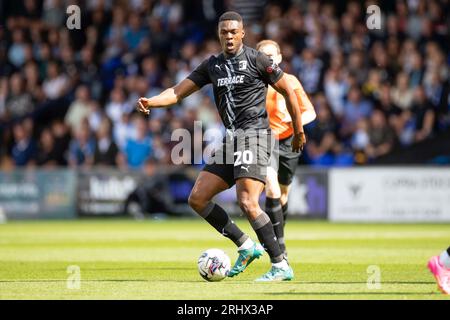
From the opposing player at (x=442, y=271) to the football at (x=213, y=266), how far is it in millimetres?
2286

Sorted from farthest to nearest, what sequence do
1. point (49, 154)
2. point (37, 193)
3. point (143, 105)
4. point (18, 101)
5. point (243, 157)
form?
point (18, 101), point (49, 154), point (37, 193), point (143, 105), point (243, 157)

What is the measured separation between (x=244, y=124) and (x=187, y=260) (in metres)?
3.26

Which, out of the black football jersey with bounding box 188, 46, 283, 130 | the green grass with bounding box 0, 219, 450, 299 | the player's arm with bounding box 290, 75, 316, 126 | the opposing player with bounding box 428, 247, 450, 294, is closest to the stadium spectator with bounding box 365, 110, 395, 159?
the green grass with bounding box 0, 219, 450, 299

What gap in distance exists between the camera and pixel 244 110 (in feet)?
32.4

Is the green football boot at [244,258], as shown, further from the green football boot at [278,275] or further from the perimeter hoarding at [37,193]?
the perimeter hoarding at [37,193]

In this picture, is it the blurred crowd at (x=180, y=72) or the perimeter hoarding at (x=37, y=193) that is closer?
the blurred crowd at (x=180, y=72)

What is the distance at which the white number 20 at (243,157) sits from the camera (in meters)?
9.75

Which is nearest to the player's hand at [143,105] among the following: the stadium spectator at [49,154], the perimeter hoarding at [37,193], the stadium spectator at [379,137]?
the stadium spectator at [379,137]

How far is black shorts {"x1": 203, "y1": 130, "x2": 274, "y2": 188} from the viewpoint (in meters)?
9.73

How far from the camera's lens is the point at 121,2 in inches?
1029

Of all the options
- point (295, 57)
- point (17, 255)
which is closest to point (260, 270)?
point (17, 255)

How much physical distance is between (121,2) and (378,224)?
1000 centimetres

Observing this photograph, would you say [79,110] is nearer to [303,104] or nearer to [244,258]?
[303,104]

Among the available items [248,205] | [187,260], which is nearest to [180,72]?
[187,260]
